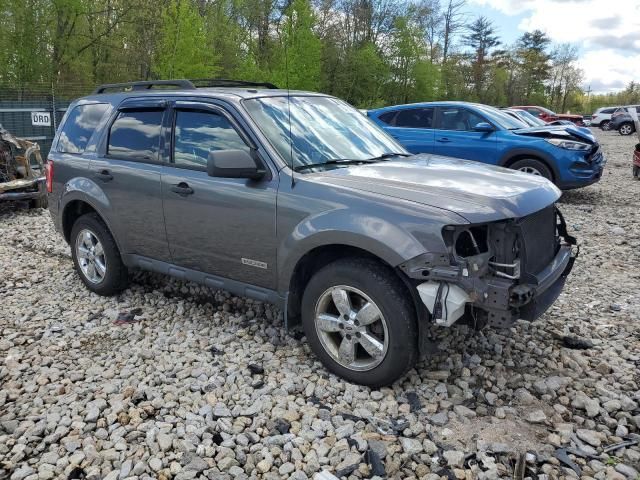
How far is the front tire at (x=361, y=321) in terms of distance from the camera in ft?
10.4

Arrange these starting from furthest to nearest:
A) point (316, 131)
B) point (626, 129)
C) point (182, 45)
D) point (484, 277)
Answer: point (626, 129), point (182, 45), point (316, 131), point (484, 277)

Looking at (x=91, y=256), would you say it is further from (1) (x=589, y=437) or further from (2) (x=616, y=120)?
(2) (x=616, y=120)

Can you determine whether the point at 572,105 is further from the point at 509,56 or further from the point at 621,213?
the point at 621,213

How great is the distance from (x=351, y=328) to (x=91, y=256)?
302cm

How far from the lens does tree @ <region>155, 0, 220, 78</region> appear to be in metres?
22.7

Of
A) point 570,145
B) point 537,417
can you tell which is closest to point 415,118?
point 570,145

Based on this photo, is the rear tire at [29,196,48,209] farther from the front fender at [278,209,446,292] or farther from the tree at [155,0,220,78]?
the tree at [155,0,220,78]

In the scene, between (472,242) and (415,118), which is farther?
(415,118)

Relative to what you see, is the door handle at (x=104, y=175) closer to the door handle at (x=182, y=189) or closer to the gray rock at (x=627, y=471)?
the door handle at (x=182, y=189)

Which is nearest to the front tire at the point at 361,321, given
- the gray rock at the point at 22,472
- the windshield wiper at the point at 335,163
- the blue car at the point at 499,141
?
the windshield wiper at the point at 335,163

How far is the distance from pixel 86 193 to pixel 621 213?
8.24 meters

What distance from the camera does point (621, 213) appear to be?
8914 millimetres

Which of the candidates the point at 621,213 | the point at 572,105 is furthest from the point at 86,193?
the point at 572,105

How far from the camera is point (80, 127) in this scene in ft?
17.0
